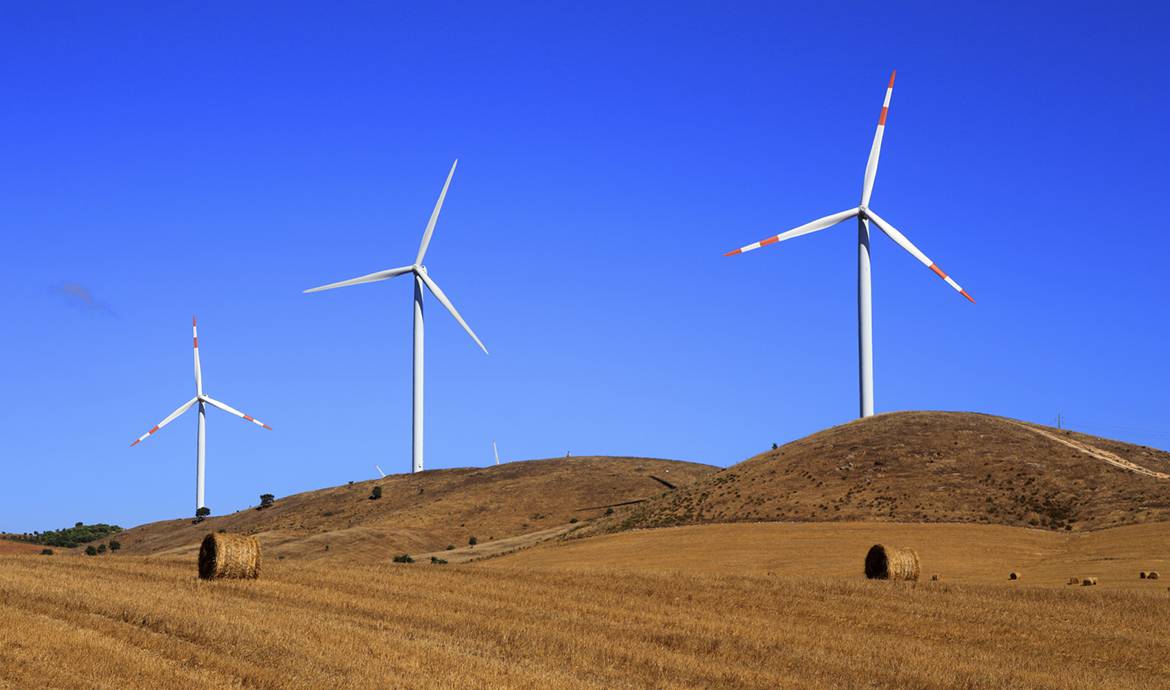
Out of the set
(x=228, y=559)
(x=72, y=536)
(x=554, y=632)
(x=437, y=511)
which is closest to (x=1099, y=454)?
(x=437, y=511)

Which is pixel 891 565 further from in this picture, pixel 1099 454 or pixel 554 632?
pixel 1099 454

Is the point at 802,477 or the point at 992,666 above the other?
the point at 802,477

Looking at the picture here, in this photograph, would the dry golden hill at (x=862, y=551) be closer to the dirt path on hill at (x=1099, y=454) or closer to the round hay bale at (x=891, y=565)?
the round hay bale at (x=891, y=565)

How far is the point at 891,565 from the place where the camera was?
48.2 meters

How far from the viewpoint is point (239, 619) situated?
2930cm

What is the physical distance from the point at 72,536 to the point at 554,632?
139m

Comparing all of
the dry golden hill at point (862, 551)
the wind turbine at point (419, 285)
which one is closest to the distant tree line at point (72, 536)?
the wind turbine at point (419, 285)

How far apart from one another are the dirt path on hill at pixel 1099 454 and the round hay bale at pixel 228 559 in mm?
64352

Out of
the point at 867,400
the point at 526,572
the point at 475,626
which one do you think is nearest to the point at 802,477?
the point at 867,400

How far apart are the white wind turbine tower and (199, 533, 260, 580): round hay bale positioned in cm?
5202

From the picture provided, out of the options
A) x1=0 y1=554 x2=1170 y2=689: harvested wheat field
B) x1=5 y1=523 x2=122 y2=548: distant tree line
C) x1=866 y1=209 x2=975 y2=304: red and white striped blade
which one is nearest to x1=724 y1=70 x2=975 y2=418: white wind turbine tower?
x1=866 y1=209 x2=975 y2=304: red and white striped blade

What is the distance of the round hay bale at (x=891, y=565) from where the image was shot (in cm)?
4822

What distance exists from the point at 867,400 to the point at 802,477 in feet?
28.6

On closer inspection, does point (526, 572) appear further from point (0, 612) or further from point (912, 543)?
point (912, 543)
